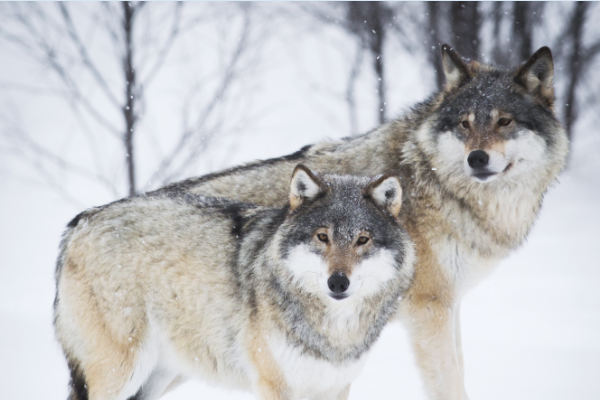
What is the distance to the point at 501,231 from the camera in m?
4.34

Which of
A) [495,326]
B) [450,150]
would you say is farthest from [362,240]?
[495,326]

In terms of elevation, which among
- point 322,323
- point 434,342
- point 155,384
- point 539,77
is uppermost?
point 539,77

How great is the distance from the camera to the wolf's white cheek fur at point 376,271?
3.40 metres

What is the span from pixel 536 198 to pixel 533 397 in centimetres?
204

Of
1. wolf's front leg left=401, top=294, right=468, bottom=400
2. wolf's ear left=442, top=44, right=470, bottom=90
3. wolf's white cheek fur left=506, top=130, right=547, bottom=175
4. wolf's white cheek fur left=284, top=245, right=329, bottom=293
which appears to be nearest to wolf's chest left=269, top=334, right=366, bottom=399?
wolf's white cheek fur left=284, top=245, right=329, bottom=293

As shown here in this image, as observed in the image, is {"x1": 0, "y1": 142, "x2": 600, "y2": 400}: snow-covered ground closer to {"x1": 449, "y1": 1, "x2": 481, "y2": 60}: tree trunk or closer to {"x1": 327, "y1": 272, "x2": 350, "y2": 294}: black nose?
{"x1": 327, "y1": 272, "x2": 350, "y2": 294}: black nose

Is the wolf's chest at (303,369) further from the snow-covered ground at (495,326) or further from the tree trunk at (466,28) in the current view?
the tree trunk at (466,28)

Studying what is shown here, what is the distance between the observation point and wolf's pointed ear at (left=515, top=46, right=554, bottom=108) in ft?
13.2

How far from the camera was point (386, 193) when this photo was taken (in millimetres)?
3721

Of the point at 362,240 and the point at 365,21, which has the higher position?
the point at 365,21

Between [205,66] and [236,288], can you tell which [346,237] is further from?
[205,66]

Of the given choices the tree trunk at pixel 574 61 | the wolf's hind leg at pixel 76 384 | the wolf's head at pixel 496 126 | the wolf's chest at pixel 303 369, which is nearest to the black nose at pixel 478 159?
the wolf's head at pixel 496 126

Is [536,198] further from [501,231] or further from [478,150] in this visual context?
[478,150]

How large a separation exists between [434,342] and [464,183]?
122cm
